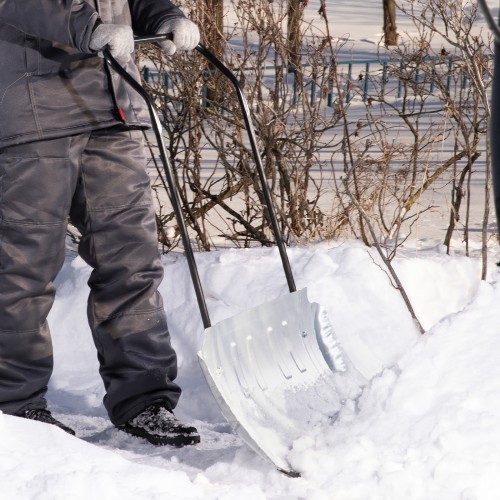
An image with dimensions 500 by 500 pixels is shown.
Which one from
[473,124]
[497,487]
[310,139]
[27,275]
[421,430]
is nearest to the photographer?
[497,487]

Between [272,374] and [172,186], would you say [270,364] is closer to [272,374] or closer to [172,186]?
[272,374]

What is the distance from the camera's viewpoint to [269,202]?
3.01 m

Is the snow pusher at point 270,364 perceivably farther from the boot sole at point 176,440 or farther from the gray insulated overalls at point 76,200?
the boot sole at point 176,440

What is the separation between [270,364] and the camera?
292 centimetres

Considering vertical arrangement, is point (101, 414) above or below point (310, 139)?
below

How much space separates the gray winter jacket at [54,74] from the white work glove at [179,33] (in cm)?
15

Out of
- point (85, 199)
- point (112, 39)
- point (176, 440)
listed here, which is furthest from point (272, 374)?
point (112, 39)

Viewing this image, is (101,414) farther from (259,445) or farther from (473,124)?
(473,124)

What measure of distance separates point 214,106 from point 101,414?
1.86m

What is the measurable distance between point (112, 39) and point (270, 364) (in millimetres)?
1112

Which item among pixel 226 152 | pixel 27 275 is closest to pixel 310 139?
pixel 226 152

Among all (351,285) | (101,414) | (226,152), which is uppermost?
(226,152)

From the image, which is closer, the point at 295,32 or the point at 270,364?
the point at 270,364

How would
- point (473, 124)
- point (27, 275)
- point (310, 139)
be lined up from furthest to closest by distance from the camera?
point (310, 139), point (473, 124), point (27, 275)
